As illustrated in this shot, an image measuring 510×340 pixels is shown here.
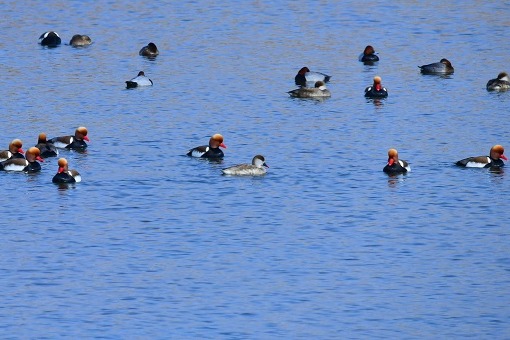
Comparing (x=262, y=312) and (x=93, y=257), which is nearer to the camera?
(x=262, y=312)

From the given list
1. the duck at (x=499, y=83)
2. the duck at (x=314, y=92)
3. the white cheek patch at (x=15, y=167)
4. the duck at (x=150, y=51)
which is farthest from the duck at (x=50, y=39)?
the white cheek patch at (x=15, y=167)

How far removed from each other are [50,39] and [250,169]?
26927mm

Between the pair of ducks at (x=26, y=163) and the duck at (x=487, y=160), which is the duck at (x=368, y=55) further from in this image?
the pair of ducks at (x=26, y=163)

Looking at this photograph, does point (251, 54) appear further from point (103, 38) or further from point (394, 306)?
point (394, 306)

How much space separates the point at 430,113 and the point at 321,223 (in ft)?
51.3

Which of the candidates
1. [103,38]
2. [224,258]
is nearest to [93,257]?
[224,258]

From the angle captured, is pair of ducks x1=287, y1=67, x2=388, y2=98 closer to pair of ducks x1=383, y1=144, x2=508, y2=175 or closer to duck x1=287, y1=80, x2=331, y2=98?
duck x1=287, y1=80, x2=331, y2=98

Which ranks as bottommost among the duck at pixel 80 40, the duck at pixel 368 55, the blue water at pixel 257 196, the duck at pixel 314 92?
the blue water at pixel 257 196

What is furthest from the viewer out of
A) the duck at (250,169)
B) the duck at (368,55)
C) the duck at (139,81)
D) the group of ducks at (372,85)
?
the duck at (368,55)

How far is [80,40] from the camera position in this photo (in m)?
65.1

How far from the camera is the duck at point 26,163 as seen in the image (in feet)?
135

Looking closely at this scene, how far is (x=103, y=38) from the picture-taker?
68.1 metres

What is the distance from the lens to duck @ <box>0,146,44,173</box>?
41.1 meters

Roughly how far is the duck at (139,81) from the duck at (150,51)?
21.7ft
